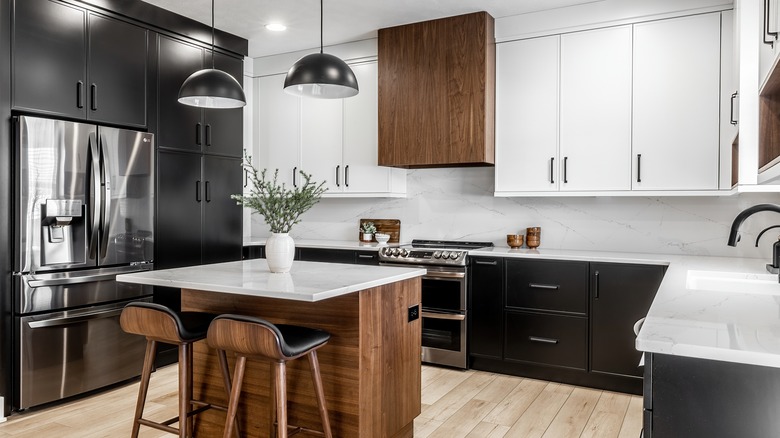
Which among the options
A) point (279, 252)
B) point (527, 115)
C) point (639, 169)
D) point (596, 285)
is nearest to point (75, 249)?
point (279, 252)

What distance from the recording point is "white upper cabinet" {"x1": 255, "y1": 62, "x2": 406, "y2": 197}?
4.76 m

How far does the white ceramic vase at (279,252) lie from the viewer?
2668mm

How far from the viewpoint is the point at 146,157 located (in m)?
3.82

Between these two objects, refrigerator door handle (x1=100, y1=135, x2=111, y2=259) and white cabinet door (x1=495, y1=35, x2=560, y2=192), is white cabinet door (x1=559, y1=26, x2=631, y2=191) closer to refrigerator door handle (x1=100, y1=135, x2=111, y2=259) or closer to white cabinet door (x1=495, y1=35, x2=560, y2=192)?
white cabinet door (x1=495, y1=35, x2=560, y2=192)

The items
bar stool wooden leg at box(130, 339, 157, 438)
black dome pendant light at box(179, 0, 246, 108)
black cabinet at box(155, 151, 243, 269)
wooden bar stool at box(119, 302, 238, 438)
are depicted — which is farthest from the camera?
black cabinet at box(155, 151, 243, 269)

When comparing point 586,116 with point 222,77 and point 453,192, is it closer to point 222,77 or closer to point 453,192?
point 453,192

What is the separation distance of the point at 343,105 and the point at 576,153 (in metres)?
2.05

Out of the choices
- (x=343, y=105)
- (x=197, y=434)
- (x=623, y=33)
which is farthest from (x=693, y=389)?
(x=343, y=105)

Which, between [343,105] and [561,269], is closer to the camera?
[561,269]

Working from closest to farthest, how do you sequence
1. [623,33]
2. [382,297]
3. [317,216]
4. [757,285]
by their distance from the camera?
[757,285] < [382,297] < [623,33] < [317,216]

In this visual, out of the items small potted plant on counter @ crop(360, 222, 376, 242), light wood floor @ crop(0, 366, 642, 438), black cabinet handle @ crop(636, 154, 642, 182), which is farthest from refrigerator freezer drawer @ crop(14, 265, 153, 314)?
black cabinet handle @ crop(636, 154, 642, 182)

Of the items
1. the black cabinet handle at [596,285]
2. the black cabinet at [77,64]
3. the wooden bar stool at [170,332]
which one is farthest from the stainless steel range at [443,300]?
the black cabinet at [77,64]

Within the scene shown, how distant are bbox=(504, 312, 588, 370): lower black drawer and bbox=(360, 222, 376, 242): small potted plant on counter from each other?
156 centimetres

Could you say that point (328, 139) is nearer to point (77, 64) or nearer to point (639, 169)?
point (77, 64)
